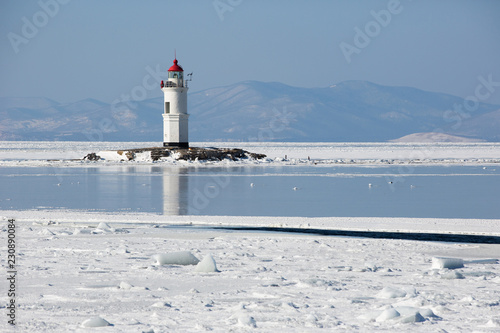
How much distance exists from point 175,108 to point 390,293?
44408mm

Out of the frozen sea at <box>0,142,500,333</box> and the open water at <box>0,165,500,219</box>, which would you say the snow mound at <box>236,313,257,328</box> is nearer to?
the frozen sea at <box>0,142,500,333</box>

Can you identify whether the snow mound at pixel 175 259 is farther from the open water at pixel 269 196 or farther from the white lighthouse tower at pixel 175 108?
the white lighthouse tower at pixel 175 108

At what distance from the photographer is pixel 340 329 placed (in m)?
6.27

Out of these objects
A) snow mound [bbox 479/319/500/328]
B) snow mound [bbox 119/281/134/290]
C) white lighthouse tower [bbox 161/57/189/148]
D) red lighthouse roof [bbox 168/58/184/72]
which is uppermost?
red lighthouse roof [bbox 168/58/184/72]

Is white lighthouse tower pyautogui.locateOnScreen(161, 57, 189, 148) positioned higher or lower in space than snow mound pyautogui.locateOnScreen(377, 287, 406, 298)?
higher

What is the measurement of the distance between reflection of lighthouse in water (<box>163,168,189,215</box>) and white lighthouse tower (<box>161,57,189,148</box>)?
18.5 meters

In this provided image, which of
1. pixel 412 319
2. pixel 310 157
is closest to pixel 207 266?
pixel 412 319

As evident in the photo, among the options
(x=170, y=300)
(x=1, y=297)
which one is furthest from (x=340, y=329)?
(x=1, y=297)

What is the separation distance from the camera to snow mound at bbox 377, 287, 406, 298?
295 inches

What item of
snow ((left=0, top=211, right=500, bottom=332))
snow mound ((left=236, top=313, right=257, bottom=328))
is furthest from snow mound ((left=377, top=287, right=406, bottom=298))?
snow mound ((left=236, top=313, right=257, bottom=328))

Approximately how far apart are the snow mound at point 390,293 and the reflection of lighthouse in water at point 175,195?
996 cm

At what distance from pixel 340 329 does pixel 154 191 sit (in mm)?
18588

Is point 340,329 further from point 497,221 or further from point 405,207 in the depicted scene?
point 405,207

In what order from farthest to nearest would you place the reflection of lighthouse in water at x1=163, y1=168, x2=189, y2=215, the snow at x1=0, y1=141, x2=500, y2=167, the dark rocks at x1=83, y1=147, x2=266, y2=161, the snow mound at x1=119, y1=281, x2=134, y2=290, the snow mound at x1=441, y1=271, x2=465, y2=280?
the snow at x1=0, y1=141, x2=500, y2=167 < the dark rocks at x1=83, y1=147, x2=266, y2=161 < the reflection of lighthouse in water at x1=163, y1=168, x2=189, y2=215 < the snow mound at x1=441, y1=271, x2=465, y2=280 < the snow mound at x1=119, y1=281, x2=134, y2=290
